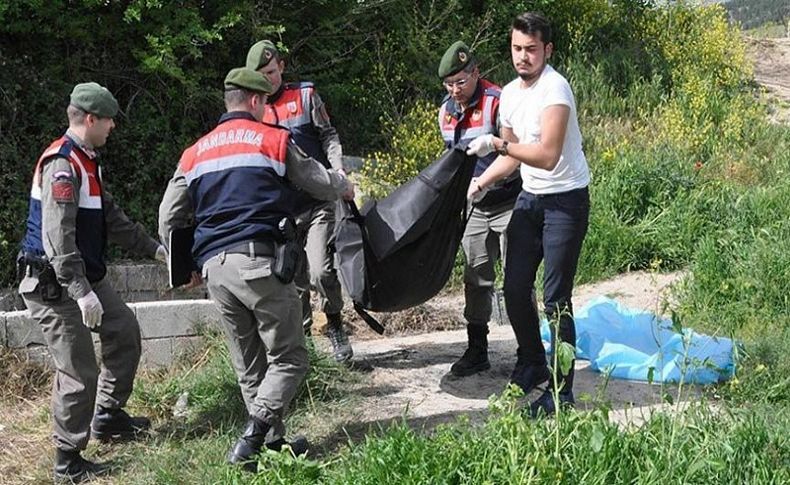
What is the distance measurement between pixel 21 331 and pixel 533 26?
12.1 feet

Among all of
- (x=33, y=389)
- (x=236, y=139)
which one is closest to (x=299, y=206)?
(x=236, y=139)

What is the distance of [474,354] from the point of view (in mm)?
5688

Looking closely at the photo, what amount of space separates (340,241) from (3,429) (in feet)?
6.97

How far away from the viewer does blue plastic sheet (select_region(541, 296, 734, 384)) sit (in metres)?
5.25

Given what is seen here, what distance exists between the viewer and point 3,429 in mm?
5258

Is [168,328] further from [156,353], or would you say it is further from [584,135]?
[584,135]

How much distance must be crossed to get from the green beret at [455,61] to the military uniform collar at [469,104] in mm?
195

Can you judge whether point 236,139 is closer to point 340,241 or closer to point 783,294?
point 340,241

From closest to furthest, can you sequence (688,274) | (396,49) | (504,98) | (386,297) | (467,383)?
(504,98)
(386,297)
(467,383)
(688,274)
(396,49)

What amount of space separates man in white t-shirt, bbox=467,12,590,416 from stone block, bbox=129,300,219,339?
7.23 ft

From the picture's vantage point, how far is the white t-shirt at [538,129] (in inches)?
175

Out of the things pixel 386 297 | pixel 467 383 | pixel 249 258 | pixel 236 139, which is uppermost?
pixel 236 139

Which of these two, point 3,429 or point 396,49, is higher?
point 396,49

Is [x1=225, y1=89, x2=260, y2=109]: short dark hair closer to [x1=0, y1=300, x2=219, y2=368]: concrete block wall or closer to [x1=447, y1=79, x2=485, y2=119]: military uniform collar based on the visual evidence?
[x1=447, y1=79, x2=485, y2=119]: military uniform collar
